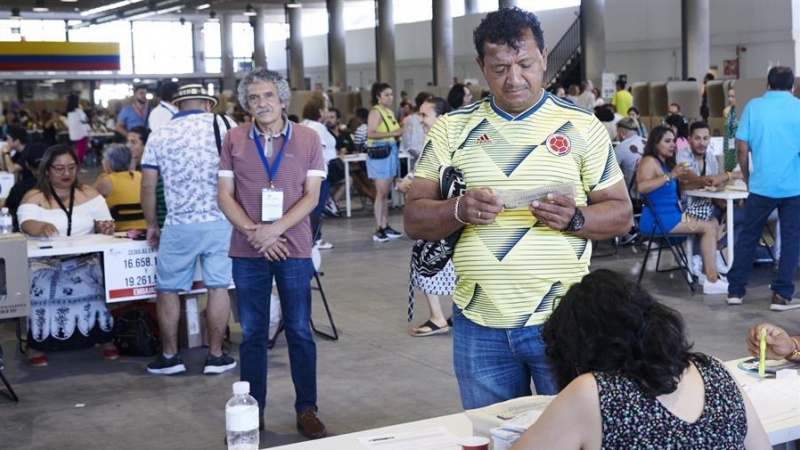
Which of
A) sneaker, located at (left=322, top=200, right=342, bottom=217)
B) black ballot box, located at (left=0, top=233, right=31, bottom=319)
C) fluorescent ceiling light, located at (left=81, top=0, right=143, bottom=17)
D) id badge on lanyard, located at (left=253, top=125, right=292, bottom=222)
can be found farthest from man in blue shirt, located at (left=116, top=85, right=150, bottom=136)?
fluorescent ceiling light, located at (left=81, top=0, right=143, bottom=17)

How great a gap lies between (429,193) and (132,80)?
41.5 m

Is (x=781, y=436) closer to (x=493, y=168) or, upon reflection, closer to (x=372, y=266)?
(x=493, y=168)

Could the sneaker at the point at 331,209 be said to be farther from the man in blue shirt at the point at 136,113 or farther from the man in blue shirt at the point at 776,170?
the man in blue shirt at the point at 776,170

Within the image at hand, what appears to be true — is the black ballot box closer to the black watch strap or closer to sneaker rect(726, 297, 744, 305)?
the black watch strap

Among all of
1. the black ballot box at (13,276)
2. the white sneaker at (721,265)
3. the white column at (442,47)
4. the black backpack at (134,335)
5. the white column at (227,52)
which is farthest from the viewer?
the white column at (227,52)

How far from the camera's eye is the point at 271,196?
4.43m

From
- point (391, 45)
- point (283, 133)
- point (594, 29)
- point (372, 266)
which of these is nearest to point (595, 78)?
point (594, 29)

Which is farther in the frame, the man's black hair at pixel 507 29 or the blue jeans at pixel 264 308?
the blue jeans at pixel 264 308

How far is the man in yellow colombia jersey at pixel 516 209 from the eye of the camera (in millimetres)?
2479

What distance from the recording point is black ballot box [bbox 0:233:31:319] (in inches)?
203

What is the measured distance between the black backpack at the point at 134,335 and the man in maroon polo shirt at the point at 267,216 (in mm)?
1741

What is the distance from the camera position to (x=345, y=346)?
20.6 feet

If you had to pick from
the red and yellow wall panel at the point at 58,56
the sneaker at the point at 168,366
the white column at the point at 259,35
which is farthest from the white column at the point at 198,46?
the sneaker at the point at 168,366

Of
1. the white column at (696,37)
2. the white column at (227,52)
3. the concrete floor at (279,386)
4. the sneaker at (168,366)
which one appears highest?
the white column at (227,52)
